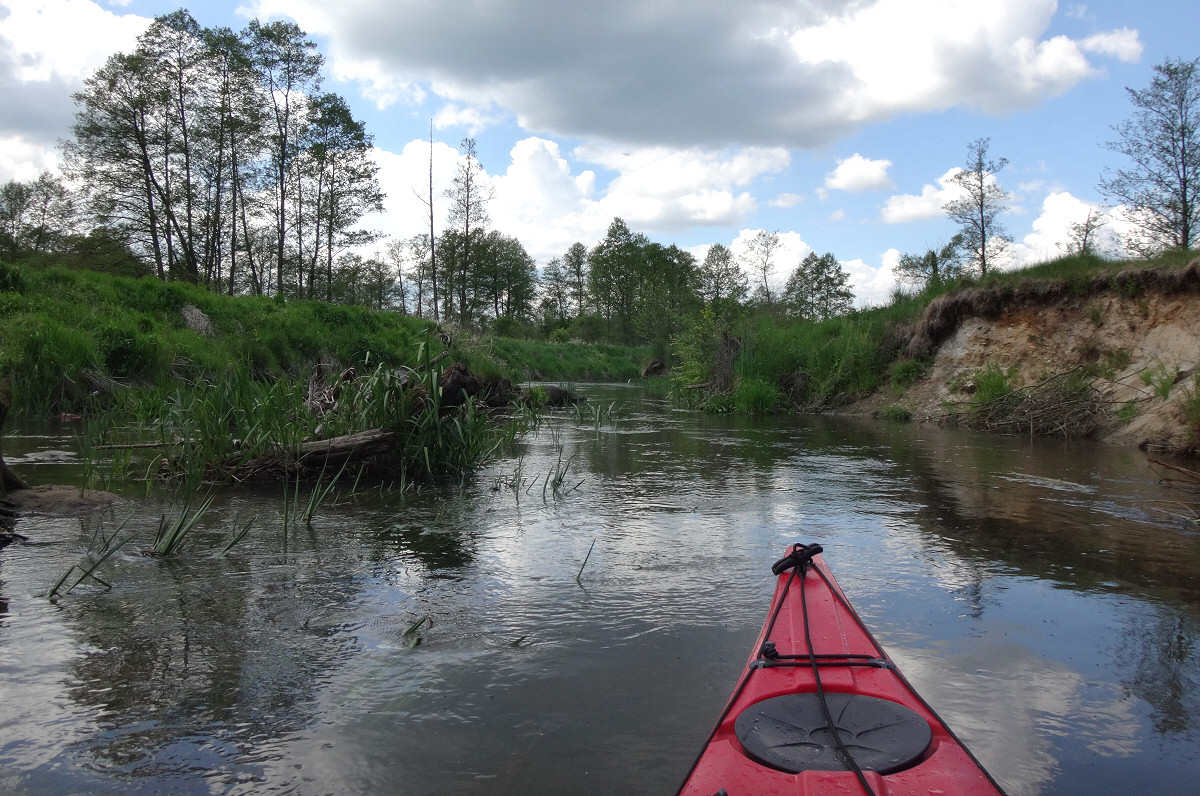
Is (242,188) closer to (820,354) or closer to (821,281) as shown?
(820,354)

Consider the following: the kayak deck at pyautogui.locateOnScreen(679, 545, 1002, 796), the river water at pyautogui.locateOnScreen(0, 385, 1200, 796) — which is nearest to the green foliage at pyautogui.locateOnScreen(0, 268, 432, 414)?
the river water at pyautogui.locateOnScreen(0, 385, 1200, 796)

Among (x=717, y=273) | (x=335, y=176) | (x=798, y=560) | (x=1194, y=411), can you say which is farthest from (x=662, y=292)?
(x=798, y=560)

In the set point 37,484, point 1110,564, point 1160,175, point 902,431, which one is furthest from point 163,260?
point 1160,175

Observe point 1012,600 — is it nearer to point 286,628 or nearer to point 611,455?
point 286,628

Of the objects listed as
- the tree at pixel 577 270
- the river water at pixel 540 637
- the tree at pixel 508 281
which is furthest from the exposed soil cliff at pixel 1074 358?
the tree at pixel 577 270

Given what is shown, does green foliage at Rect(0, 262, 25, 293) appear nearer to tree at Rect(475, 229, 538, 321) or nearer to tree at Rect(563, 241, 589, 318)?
tree at Rect(475, 229, 538, 321)

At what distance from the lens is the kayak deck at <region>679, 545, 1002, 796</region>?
4.84 feet

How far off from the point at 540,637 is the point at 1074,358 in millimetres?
11201

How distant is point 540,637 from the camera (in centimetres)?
269

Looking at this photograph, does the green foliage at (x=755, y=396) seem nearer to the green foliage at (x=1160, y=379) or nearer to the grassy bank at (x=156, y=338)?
the grassy bank at (x=156, y=338)

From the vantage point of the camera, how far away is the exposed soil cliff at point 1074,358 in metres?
8.88

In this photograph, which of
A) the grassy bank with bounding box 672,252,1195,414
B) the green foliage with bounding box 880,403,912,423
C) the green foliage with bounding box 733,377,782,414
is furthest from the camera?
the green foliage with bounding box 733,377,782,414

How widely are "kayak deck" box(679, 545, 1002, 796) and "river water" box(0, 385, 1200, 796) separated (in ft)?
0.83

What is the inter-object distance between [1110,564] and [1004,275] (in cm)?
1044
